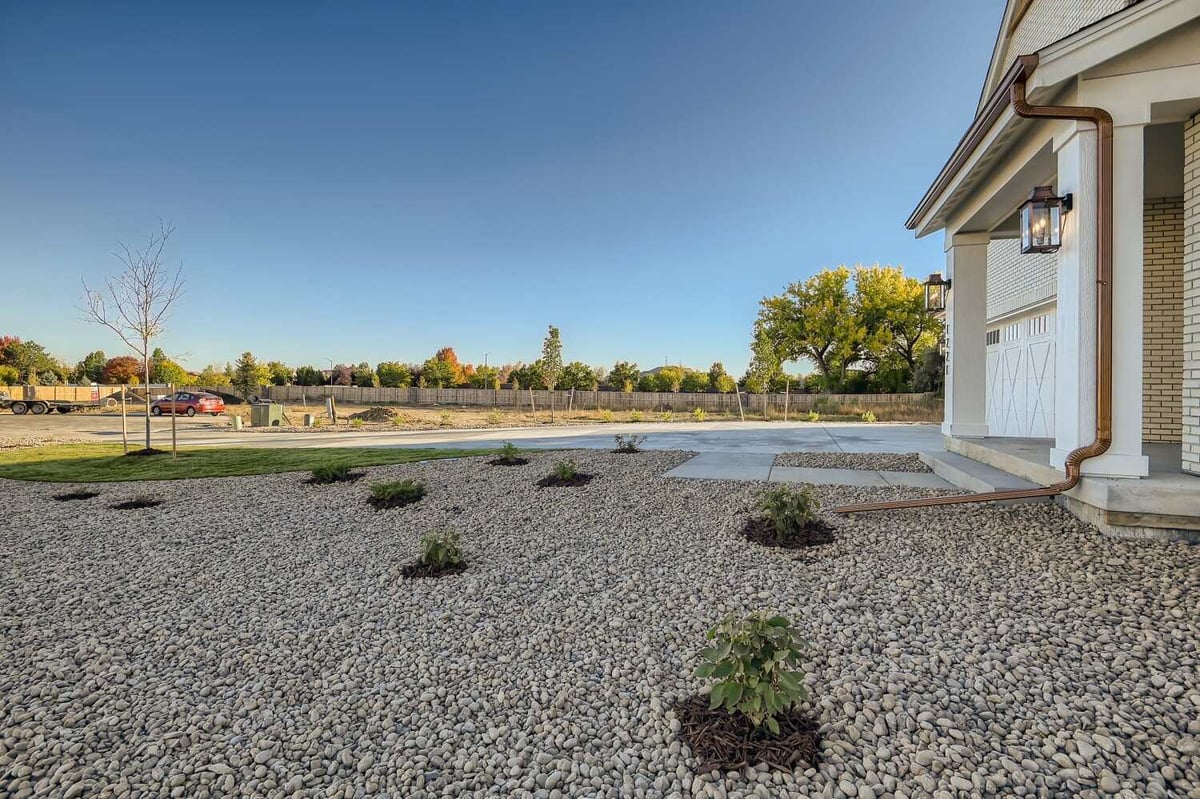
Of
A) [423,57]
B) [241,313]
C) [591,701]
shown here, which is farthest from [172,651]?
[241,313]

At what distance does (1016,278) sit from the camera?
27.9 ft

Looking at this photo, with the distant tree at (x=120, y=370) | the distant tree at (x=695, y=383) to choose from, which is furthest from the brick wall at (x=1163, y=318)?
the distant tree at (x=120, y=370)

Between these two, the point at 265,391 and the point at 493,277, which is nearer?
the point at 493,277

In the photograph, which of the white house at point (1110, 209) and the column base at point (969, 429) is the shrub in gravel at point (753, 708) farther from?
the column base at point (969, 429)

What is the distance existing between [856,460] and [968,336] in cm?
207

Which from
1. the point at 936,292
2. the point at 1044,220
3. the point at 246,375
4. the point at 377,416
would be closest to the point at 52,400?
the point at 246,375

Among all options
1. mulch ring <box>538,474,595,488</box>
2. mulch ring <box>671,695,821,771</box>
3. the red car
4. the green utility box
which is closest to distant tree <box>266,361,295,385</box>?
the red car

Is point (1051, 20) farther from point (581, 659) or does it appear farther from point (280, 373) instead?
point (280, 373)

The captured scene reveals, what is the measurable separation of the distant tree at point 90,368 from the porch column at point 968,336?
5726 centimetres

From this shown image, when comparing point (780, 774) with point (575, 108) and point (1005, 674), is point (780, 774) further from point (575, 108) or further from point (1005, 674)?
point (575, 108)

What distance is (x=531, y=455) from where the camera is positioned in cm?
820

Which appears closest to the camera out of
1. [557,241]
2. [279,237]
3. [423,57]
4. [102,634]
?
[102,634]

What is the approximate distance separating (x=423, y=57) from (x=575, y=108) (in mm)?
3609

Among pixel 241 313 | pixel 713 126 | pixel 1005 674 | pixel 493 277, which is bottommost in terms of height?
pixel 1005 674
